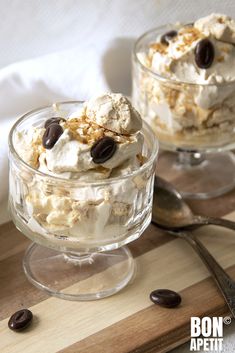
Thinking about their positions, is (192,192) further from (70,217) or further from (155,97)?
(70,217)

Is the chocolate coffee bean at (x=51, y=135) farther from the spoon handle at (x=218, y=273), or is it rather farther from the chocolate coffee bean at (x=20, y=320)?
the spoon handle at (x=218, y=273)

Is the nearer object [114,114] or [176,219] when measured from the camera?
[114,114]

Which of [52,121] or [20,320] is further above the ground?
[52,121]

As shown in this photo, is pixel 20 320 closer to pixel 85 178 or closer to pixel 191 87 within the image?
pixel 85 178

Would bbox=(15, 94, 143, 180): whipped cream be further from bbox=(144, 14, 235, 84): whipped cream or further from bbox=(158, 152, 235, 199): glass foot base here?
bbox=(158, 152, 235, 199): glass foot base

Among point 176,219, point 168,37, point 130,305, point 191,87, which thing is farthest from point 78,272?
point 168,37

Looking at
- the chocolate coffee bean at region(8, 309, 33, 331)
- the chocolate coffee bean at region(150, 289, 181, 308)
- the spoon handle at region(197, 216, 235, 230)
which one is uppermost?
the chocolate coffee bean at region(8, 309, 33, 331)

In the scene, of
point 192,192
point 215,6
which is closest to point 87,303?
point 192,192

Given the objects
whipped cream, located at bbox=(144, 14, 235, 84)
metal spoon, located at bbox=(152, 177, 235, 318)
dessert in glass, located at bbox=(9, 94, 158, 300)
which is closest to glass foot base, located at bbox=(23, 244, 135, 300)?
dessert in glass, located at bbox=(9, 94, 158, 300)
